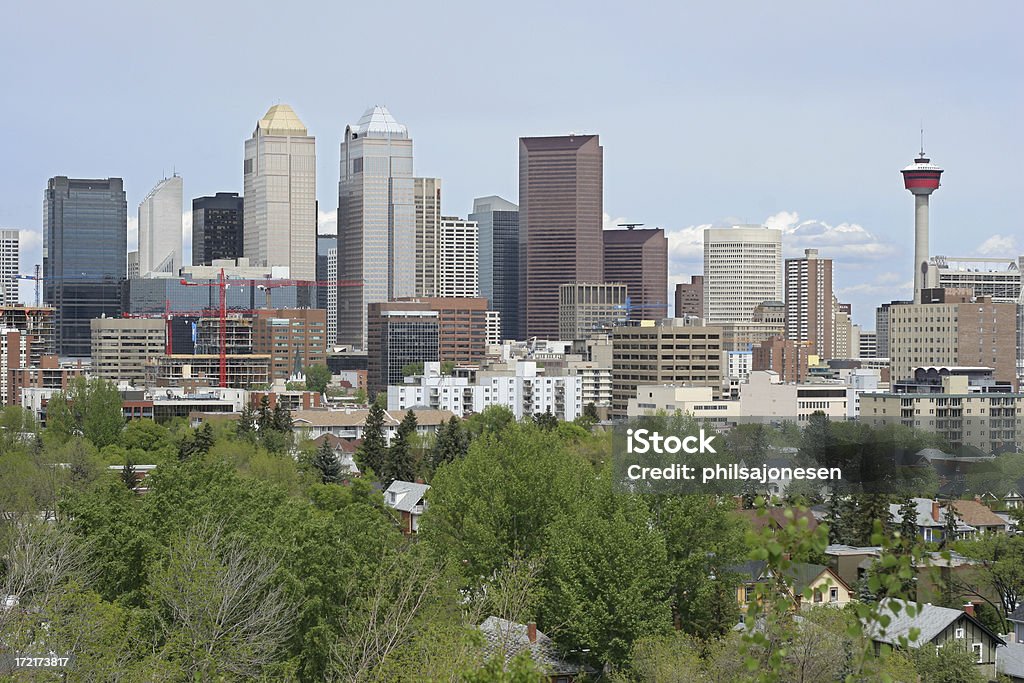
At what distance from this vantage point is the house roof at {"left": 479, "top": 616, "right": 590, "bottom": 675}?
33812 millimetres

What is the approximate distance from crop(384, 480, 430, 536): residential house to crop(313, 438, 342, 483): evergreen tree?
2.63 meters

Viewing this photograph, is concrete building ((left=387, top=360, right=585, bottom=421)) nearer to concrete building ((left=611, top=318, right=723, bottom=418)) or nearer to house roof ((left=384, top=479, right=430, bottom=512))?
concrete building ((left=611, top=318, right=723, bottom=418))

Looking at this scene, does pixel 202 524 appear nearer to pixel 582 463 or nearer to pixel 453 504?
pixel 453 504

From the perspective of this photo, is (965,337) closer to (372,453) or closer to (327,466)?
(372,453)

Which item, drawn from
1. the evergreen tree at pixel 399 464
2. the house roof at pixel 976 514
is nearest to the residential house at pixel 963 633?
the house roof at pixel 976 514

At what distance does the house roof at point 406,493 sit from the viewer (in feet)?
237

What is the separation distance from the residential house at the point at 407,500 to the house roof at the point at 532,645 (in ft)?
97.2

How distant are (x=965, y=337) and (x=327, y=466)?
132 metres

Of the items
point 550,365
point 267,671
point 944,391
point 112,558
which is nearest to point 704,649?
point 267,671

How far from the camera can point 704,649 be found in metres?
38.4

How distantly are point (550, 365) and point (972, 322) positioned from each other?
53.5 metres

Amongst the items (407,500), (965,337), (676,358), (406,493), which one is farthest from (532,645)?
(965,337)

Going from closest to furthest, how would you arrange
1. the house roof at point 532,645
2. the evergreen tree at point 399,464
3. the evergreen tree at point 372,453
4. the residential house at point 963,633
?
1. the house roof at point 532,645
2. the residential house at point 963,633
3. the evergreen tree at point 399,464
4. the evergreen tree at point 372,453

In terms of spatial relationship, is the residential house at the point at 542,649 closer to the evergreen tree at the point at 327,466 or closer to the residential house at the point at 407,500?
the residential house at the point at 407,500
